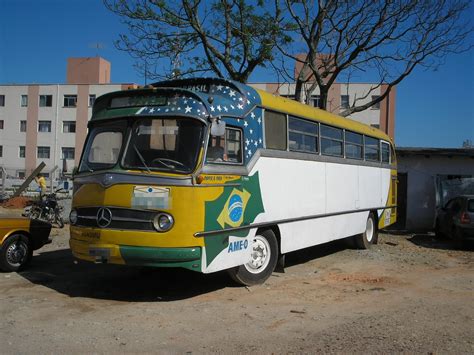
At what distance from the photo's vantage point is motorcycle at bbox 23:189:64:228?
1658 cm

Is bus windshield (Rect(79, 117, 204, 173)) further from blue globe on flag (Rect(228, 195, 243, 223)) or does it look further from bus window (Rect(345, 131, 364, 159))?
bus window (Rect(345, 131, 364, 159))

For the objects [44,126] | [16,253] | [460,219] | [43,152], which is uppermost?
[44,126]

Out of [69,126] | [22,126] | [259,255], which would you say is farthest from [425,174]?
[22,126]

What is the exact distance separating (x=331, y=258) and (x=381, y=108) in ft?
127

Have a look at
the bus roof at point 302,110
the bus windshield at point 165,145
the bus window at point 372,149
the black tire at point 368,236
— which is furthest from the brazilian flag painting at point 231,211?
the bus window at point 372,149

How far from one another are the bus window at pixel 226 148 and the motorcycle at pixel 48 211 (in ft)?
35.7

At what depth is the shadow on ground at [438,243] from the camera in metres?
13.8

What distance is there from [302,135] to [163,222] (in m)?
3.67

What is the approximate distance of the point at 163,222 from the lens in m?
6.56

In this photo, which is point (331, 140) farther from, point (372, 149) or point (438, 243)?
point (438, 243)

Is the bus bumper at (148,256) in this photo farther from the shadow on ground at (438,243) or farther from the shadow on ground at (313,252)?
the shadow on ground at (438,243)

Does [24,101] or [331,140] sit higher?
[24,101]

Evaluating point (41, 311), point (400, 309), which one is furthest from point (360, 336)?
point (41, 311)

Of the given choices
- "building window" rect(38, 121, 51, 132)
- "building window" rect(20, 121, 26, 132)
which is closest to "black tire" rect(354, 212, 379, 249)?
"building window" rect(38, 121, 51, 132)
